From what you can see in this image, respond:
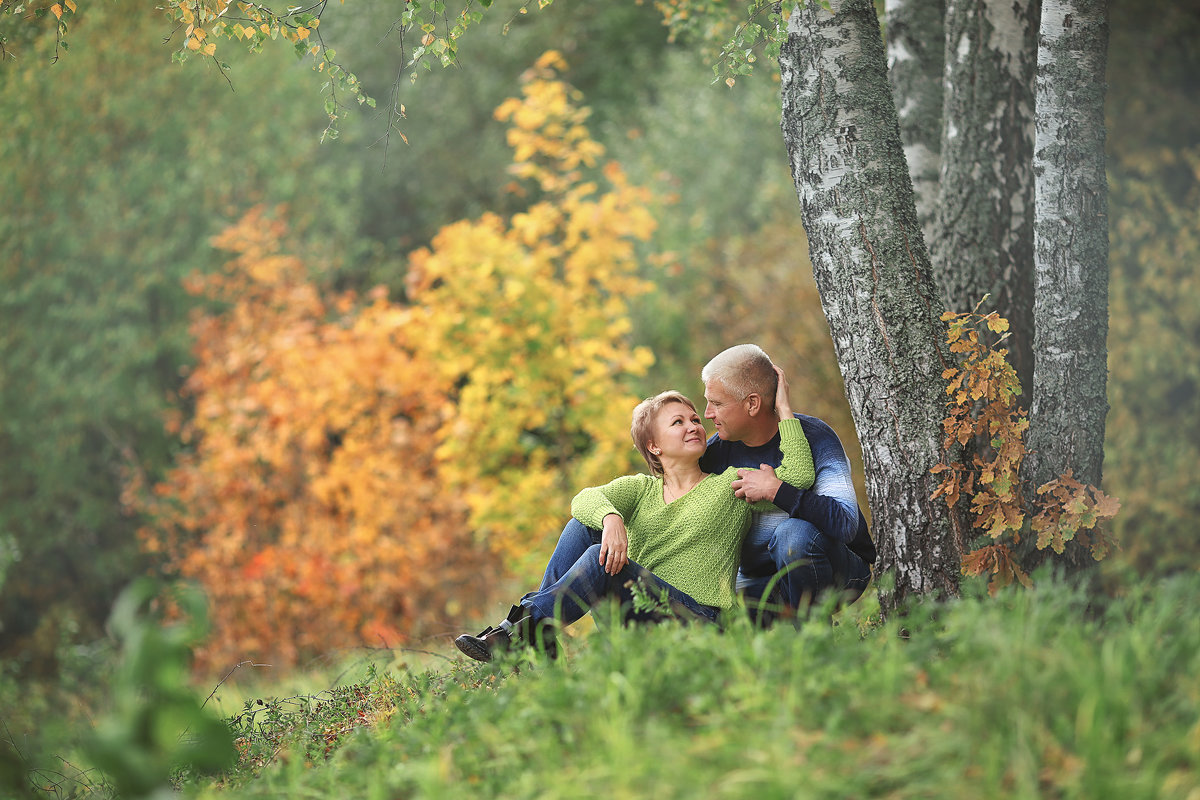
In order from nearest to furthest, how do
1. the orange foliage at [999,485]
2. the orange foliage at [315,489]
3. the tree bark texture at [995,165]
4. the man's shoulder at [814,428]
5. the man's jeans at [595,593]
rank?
the orange foliage at [999,485] < the man's jeans at [595,593] < the man's shoulder at [814,428] < the tree bark texture at [995,165] < the orange foliage at [315,489]

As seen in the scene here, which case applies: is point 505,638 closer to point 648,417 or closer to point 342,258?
point 648,417

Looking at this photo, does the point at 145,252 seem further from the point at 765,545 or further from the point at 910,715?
the point at 910,715

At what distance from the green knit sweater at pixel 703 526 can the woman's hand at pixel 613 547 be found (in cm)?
8

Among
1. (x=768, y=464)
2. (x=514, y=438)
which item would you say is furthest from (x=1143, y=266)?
(x=768, y=464)

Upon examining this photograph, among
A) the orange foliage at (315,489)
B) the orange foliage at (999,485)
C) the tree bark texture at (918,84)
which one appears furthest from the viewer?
the orange foliage at (315,489)

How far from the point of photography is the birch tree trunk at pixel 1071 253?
3223mm

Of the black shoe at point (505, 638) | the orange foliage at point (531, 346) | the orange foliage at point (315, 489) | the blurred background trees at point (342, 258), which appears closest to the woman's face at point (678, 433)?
the black shoe at point (505, 638)

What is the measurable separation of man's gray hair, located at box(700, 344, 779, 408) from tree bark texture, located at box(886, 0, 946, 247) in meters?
1.45

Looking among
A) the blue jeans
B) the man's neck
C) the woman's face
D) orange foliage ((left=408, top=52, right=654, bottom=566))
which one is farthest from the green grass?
orange foliage ((left=408, top=52, right=654, bottom=566))

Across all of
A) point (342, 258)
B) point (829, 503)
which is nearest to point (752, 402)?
point (829, 503)

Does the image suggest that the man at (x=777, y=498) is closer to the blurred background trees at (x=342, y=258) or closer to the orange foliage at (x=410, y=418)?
the blurred background trees at (x=342, y=258)

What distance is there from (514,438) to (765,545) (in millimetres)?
3770

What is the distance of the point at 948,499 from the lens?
10.4 feet

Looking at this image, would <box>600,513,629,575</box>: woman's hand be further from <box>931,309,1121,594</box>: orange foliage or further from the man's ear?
<box>931,309,1121,594</box>: orange foliage
